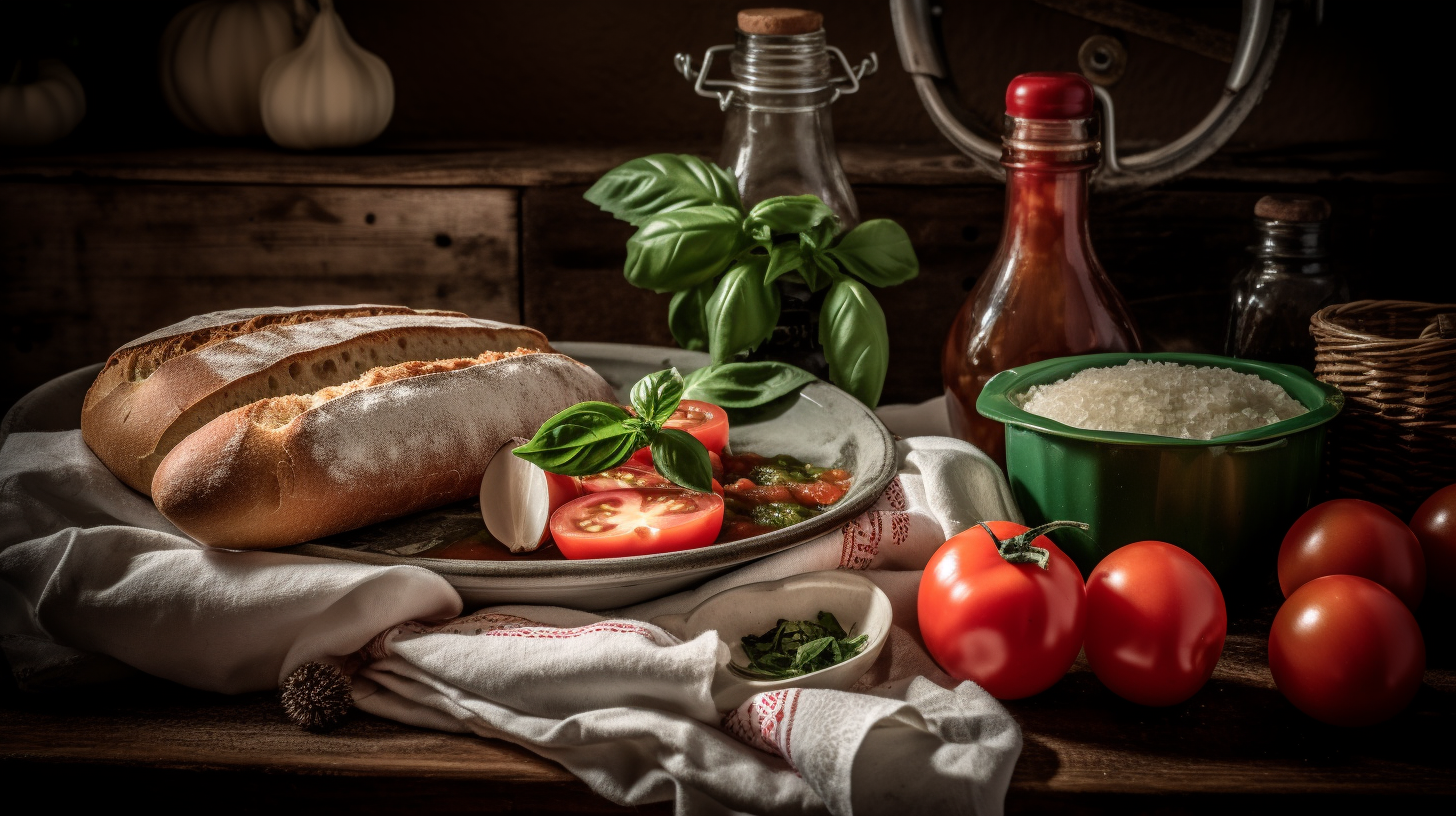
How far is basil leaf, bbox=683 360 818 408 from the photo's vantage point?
1.17 metres

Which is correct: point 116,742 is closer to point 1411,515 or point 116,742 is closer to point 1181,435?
point 1181,435

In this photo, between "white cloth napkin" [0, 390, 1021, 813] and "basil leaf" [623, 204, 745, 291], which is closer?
"white cloth napkin" [0, 390, 1021, 813]

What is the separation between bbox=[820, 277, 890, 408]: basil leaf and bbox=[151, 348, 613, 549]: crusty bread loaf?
0.28 metres

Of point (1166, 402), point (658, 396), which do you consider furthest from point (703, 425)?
point (1166, 402)

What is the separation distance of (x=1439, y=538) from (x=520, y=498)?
28.9 inches

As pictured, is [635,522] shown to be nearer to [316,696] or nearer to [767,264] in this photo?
[316,696]

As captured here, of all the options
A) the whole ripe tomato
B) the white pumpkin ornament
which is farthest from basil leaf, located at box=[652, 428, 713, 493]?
the white pumpkin ornament

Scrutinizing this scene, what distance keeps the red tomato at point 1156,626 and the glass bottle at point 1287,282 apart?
1.45 feet

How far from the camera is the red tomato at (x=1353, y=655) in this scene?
73 centimetres

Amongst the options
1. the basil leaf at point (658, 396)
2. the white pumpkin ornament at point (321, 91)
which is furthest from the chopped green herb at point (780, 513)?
the white pumpkin ornament at point (321, 91)

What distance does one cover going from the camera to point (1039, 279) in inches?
43.0

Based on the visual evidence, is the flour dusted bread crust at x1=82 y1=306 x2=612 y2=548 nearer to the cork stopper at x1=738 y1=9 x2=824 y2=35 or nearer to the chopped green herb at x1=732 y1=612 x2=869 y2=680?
the chopped green herb at x1=732 y1=612 x2=869 y2=680

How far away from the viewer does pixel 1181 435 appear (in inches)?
33.8

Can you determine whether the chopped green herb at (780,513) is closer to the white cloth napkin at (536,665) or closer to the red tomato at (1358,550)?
the white cloth napkin at (536,665)
